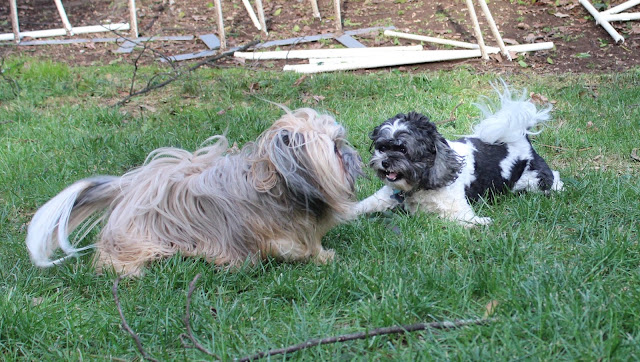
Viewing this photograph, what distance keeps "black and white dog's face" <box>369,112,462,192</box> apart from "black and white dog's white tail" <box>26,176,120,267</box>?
1749mm

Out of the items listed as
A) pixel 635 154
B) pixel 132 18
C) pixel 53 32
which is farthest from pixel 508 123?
pixel 53 32

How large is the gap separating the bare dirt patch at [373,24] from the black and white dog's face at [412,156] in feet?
14.2

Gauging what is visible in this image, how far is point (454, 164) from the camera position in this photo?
160 inches

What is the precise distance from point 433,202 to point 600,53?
563 cm

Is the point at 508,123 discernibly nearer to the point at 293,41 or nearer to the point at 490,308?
the point at 490,308

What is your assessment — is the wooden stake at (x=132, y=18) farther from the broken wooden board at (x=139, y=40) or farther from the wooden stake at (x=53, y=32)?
the wooden stake at (x=53, y=32)

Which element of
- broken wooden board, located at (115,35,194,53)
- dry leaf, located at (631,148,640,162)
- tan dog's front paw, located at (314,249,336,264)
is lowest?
dry leaf, located at (631,148,640,162)

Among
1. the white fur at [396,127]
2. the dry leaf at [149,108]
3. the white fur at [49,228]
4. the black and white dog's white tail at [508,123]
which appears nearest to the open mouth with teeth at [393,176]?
the white fur at [396,127]

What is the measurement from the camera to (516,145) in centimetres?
455

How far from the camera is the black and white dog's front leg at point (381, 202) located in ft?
14.3

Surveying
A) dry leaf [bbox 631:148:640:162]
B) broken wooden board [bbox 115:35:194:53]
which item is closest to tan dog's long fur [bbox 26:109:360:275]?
dry leaf [bbox 631:148:640:162]

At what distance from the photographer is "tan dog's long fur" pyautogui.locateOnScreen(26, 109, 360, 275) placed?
329 centimetres

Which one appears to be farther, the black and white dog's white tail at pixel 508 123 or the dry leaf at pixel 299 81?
the dry leaf at pixel 299 81

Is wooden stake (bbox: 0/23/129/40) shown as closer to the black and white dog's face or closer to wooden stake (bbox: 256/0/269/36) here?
wooden stake (bbox: 256/0/269/36)
